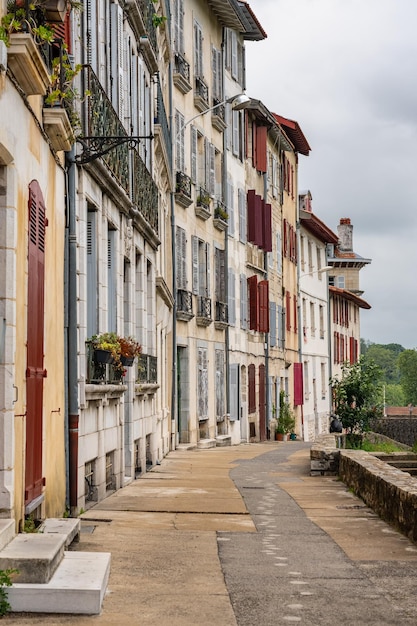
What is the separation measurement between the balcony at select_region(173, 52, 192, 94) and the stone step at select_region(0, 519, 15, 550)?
67.3 ft

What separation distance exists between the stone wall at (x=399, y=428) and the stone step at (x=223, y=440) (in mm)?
28917

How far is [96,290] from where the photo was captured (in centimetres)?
1424

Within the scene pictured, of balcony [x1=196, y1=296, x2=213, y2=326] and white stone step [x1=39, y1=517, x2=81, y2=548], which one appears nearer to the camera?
white stone step [x1=39, y1=517, x2=81, y2=548]

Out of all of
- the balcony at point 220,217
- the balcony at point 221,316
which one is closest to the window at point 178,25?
the balcony at point 220,217

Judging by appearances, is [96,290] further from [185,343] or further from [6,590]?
[185,343]

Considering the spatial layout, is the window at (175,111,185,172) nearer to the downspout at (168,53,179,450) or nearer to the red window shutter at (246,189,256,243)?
the downspout at (168,53,179,450)

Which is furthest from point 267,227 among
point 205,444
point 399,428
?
point 399,428

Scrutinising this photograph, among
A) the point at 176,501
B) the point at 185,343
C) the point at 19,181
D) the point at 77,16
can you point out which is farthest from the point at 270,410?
the point at 19,181

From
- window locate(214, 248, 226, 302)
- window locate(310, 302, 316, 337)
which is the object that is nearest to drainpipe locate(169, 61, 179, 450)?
window locate(214, 248, 226, 302)

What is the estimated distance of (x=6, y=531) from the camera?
771 cm

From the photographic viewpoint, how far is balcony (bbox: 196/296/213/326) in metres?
29.6

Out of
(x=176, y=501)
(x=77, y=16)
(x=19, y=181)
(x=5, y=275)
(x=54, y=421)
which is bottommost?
(x=176, y=501)

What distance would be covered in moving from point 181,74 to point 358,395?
10.6 meters

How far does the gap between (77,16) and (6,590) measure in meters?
7.83
